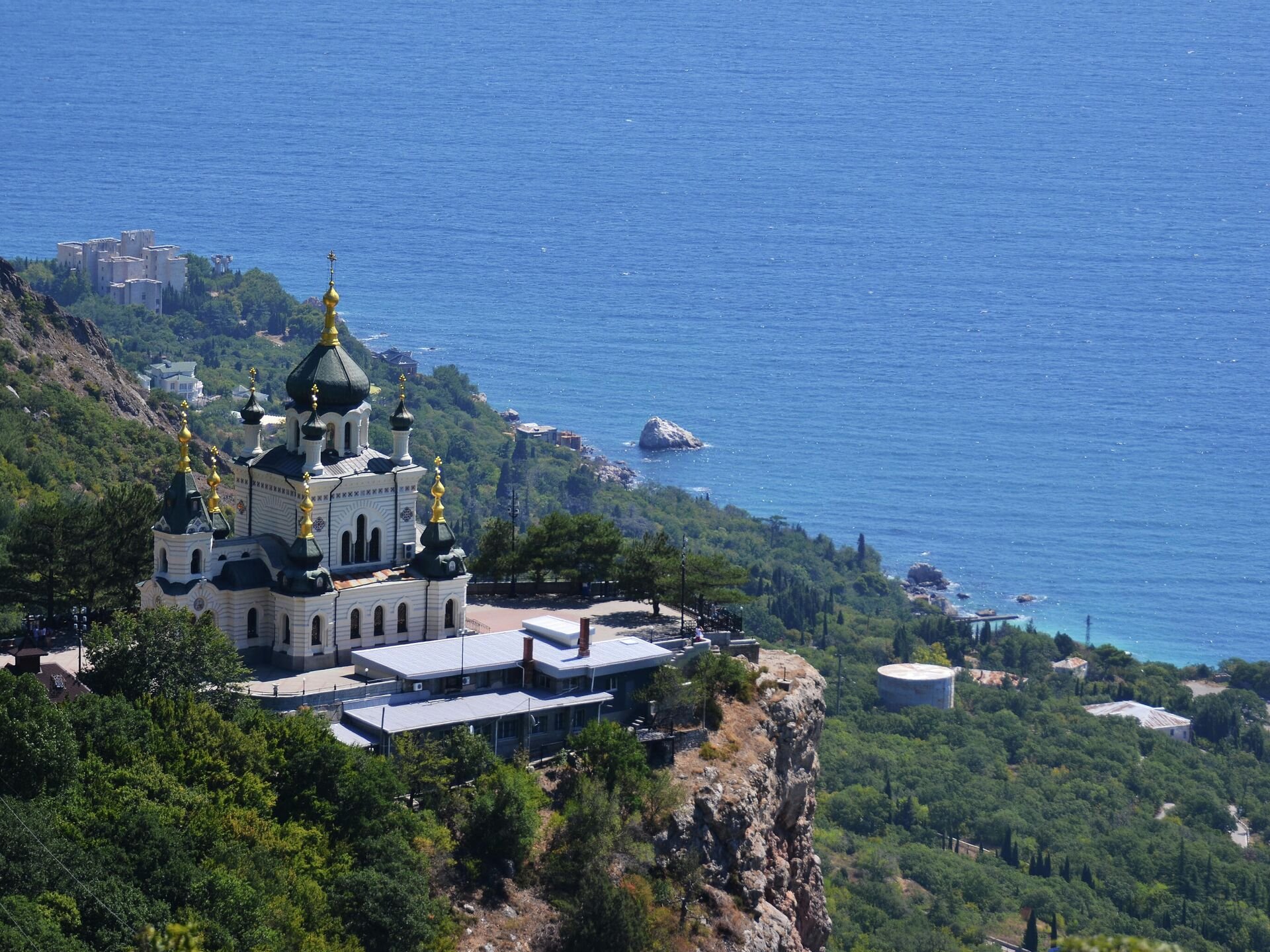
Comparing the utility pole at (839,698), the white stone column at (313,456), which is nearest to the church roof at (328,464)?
the white stone column at (313,456)

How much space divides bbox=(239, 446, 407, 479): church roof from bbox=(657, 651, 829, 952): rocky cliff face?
1048cm

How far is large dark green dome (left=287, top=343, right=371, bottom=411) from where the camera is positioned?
5422 centimetres

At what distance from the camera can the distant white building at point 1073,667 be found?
112m

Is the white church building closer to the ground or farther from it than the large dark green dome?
closer to the ground

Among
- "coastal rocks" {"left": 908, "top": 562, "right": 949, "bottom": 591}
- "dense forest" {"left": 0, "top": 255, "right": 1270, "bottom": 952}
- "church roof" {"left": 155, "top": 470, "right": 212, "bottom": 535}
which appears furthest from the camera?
"coastal rocks" {"left": 908, "top": 562, "right": 949, "bottom": 591}

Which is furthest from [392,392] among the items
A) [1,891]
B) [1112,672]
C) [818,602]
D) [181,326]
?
[1,891]

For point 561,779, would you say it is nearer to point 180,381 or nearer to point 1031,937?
point 1031,937

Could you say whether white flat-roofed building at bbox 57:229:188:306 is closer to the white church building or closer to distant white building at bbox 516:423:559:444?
distant white building at bbox 516:423:559:444

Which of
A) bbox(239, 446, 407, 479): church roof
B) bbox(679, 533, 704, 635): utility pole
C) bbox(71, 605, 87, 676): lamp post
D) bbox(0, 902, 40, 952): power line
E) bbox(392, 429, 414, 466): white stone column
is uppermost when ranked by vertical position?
bbox(392, 429, 414, 466): white stone column

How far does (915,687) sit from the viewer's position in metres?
104

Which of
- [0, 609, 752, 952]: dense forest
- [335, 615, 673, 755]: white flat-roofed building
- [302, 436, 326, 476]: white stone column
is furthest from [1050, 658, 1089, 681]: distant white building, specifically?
[302, 436, 326, 476]: white stone column

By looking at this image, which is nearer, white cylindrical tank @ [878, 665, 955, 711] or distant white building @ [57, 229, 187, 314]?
white cylindrical tank @ [878, 665, 955, 711]

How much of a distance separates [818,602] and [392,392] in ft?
131

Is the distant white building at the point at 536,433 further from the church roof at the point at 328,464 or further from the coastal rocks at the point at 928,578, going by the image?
the church roof at the point at 328,464
